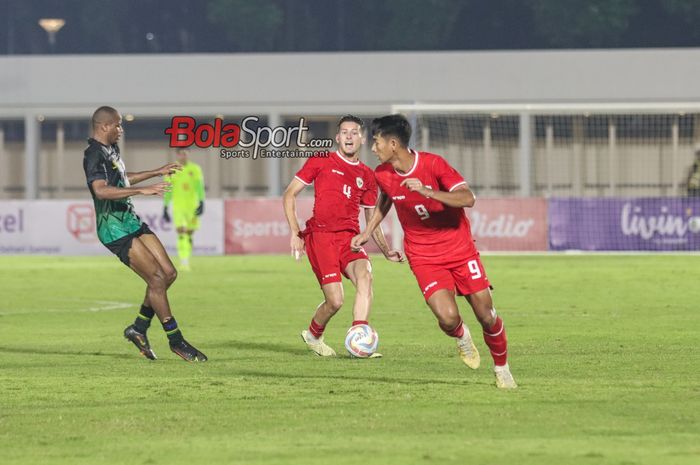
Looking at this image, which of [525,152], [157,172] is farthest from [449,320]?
[525,152]

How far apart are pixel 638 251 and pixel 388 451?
90.3 ft

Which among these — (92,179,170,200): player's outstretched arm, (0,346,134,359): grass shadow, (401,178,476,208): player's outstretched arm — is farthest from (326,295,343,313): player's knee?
(401,178,476,208): player's outstretched arm

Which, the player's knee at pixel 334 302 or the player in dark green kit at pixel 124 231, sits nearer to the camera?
the player in dark green kit at pixel 124 231

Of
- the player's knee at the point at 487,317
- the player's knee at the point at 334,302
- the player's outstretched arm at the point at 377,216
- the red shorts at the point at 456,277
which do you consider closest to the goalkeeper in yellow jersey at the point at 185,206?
the player's knee at the point at 334,302

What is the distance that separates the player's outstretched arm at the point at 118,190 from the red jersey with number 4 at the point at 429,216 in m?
2.52

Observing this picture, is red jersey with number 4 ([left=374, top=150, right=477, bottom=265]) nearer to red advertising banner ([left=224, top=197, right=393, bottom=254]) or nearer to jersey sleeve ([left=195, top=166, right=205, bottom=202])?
jersey sleeve ([left=195, top=166, right=205, bottom=202])

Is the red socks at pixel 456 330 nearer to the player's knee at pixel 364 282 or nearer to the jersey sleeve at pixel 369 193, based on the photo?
the player's knee at pixel 364 282

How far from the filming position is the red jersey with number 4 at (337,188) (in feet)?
45.1

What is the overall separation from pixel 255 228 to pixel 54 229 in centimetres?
490

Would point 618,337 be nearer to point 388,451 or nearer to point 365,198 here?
point 365,198

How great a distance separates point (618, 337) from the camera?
15523 millimetres

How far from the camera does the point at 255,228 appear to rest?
3744 centimetres

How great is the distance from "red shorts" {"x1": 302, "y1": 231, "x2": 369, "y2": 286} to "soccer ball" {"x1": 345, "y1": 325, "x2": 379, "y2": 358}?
1.98 feet

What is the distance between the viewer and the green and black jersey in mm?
13430
